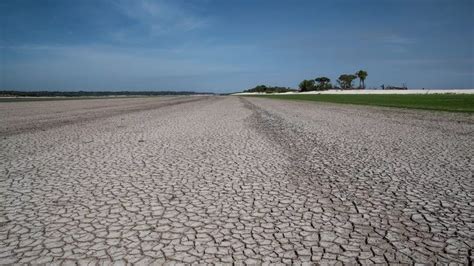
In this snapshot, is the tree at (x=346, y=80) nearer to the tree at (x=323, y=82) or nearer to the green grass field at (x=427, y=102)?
the tree at (x=323, y=82)

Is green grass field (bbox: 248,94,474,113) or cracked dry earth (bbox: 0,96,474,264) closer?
cracked dry earth (bbox: 0,96,474,264)

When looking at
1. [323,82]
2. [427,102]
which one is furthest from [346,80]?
[427,102]

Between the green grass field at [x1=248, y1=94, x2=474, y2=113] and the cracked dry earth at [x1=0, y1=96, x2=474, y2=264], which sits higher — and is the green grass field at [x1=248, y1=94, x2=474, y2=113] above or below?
above

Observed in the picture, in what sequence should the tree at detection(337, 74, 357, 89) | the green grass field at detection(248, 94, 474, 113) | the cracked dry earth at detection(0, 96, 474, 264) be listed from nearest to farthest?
the cracked dry earth at detection(0, 96, 474, 264) → the green grass field at detection(248, 94, 474, 113) → the tree at detection(337, 74, 357, 89)

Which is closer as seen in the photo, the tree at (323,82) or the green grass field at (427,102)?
the green grass field at (427,102)

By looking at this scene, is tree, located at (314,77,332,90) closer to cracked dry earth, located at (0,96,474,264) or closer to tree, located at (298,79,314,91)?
tree, located at (298,79,314,91)

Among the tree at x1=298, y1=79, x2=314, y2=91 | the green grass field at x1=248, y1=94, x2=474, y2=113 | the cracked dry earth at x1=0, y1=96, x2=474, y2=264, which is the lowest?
the cracked dry earth at x1=0, y1=96, x2=474, y2=264

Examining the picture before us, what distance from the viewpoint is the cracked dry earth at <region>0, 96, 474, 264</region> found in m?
2.84

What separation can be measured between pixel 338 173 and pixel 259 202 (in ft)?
7.08

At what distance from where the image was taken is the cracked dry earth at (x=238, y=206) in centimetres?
284

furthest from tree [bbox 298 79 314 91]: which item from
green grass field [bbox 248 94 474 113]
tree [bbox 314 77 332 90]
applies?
green grass field [bbox 248 94 474 113]

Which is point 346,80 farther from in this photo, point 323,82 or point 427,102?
point 427,102

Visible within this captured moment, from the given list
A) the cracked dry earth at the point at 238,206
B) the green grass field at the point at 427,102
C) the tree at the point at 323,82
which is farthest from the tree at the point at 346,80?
the cracked dry earth at the point at 238,206

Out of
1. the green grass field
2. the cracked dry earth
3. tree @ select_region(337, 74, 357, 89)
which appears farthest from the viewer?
tree @ select_region(337, 74, 357, 89)
